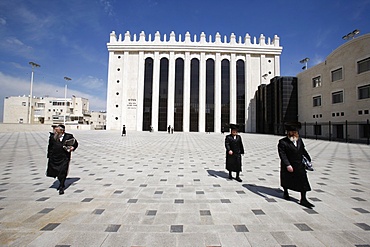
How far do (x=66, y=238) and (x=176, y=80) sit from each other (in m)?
40.6

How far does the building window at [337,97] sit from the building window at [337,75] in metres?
2.02

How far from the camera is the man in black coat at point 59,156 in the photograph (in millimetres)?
4465

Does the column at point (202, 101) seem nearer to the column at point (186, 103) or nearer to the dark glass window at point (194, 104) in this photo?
the dark glass window at point (194, 104)

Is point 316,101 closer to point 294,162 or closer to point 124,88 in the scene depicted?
point 294,162

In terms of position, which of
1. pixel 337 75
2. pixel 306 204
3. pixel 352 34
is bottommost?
pixel 306 204

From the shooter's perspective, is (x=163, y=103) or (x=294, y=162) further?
(x=163, y=103)

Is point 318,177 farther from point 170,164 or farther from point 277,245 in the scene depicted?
point 170,164

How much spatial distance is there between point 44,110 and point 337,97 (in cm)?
9135

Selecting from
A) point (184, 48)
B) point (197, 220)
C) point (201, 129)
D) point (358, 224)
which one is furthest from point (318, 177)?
point (184, 48)

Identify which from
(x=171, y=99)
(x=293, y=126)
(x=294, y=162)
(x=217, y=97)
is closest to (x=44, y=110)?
(x=171, y=99)

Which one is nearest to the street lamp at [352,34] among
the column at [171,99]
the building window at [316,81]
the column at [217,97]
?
the building window at [316,81]

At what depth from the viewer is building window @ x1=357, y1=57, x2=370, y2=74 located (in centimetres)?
2005

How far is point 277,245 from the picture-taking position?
2.52 metres

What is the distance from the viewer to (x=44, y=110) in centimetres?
6975
